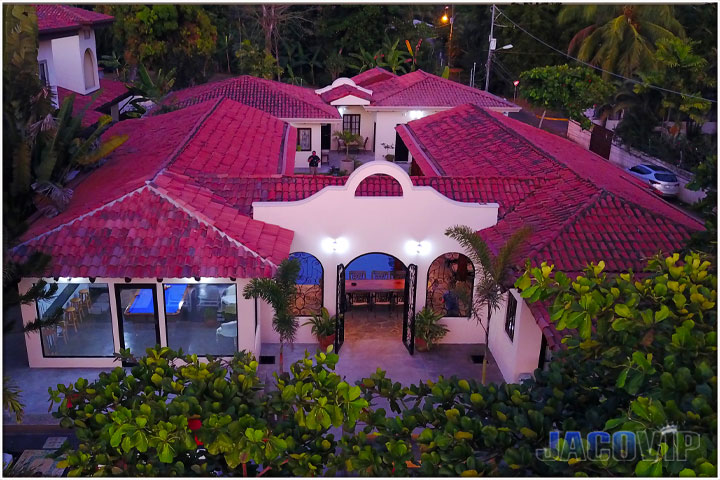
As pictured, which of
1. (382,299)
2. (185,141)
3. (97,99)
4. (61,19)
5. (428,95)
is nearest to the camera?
(382,299)

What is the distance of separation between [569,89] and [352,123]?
14.6 meters

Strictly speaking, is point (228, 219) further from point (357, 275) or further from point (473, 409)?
point (473, 409)

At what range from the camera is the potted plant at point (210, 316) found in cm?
1560

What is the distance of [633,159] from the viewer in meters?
38.9

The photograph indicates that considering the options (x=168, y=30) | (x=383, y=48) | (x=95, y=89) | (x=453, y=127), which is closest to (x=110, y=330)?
(x=453, y=127)

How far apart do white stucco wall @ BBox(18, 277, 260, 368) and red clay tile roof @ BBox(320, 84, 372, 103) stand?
23.5 m

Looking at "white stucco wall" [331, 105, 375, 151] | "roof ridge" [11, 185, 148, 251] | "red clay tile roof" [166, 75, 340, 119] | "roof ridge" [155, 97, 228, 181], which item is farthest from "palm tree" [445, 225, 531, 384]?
"white stucco wall" [331, 105, 375, 151]

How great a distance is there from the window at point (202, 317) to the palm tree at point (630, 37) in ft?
120

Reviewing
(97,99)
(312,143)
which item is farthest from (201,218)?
(312,143)

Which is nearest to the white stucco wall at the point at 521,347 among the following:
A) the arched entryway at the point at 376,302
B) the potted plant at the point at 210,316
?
the arched entryway at the point at 376,302

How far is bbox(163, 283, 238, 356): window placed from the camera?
15336mm

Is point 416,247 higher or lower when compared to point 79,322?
higher

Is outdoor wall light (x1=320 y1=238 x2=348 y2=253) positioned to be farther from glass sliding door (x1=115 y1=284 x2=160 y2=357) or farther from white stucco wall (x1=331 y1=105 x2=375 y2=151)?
white stucco wall (x1=331 y1=105 x2=375 y2=151)

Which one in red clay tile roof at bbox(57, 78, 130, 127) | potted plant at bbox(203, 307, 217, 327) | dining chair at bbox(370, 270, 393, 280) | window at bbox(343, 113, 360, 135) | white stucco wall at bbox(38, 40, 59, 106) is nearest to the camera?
potted plant at bbox(203, 307, 217, 327)
